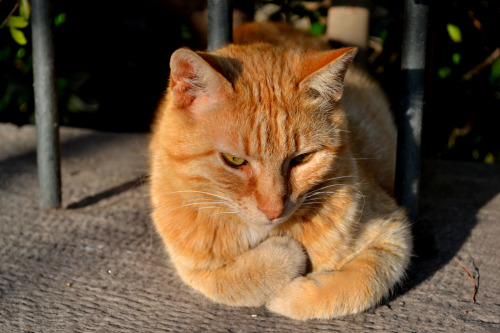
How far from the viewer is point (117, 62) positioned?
434 centimetres

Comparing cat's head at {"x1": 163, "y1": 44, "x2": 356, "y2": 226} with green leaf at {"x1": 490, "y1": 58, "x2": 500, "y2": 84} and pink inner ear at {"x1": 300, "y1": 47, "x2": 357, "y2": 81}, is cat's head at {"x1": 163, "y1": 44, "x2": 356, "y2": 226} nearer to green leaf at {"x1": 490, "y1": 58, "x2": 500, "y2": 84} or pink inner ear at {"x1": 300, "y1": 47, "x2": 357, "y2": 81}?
pink inner ear at {"x1": 300, "y1": 47, "x2": 357, "y2": 81}

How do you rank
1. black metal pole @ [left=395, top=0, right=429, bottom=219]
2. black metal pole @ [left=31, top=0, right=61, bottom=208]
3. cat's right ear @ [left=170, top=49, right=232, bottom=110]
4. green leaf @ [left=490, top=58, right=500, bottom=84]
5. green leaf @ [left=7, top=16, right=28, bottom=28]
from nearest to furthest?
cat's right ear @ [left=170, top=49, right=232, bottom=110]
black metal pole @ [left=395, top=0, right=429, bottom=219]
black metal pole @ [left=31, top=0, right=61, bottom=208]
green leaf @ [left=7, top=16, right=28, bottom=28]
green leaf @ [left=490, top=58, right=500, bottom=84]

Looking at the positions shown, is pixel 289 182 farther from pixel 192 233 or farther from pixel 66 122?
pixel 66 122

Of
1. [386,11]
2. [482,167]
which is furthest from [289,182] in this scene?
[386,11]

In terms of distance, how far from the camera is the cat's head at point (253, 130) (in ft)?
6.07

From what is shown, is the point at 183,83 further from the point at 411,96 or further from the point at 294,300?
the point at 411,96

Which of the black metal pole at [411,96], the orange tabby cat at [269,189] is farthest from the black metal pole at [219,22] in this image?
the black metal pole at [411,96]

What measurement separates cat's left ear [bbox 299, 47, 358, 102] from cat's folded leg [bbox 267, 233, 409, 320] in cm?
62

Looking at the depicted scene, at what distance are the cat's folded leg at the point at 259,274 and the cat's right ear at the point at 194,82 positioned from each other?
565mm

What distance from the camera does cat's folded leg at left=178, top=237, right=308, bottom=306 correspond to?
6.54ft

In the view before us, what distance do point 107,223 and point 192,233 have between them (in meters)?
0.72

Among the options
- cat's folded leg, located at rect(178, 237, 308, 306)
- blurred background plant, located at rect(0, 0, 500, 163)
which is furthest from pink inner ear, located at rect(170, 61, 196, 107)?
blurred background plant, located at rect(0, 0, 500, 163)

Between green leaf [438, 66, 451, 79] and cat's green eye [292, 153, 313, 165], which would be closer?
cat's green eye [292, 153, 313, 165]

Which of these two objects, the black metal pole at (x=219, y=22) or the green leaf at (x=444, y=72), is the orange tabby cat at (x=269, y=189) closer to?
the black metal pole at (x=219, y=22)
